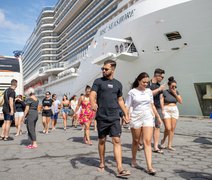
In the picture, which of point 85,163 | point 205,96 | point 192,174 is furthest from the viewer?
point 205,96

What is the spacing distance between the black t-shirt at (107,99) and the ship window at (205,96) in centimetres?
1016

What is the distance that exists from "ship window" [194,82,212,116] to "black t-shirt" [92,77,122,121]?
1016 cm

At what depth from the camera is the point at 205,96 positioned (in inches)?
522

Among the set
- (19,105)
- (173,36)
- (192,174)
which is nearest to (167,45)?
(173,36)

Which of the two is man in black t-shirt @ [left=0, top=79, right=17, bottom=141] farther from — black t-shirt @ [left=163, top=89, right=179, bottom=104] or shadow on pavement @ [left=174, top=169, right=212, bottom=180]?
shadow on pavement @ [left=174, top=169, right=212, bottom=180]

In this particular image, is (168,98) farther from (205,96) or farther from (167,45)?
(167,45)

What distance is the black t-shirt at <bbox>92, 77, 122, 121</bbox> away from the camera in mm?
3852

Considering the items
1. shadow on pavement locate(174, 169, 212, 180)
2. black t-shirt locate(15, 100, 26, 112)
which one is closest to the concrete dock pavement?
shadow on pavement locate(174, 169, 212, 180)

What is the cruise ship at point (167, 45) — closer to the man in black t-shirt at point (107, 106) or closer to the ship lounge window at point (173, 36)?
the ship lounge window at point (173, 36)

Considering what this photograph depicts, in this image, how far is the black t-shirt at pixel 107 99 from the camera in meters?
3.85

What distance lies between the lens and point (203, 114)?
44.9ft

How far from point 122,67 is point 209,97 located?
20.1 feet

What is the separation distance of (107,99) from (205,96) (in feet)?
34.7

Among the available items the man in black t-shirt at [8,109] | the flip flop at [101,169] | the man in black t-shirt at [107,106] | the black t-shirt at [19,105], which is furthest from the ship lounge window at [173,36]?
the flip flop at [101,169]
